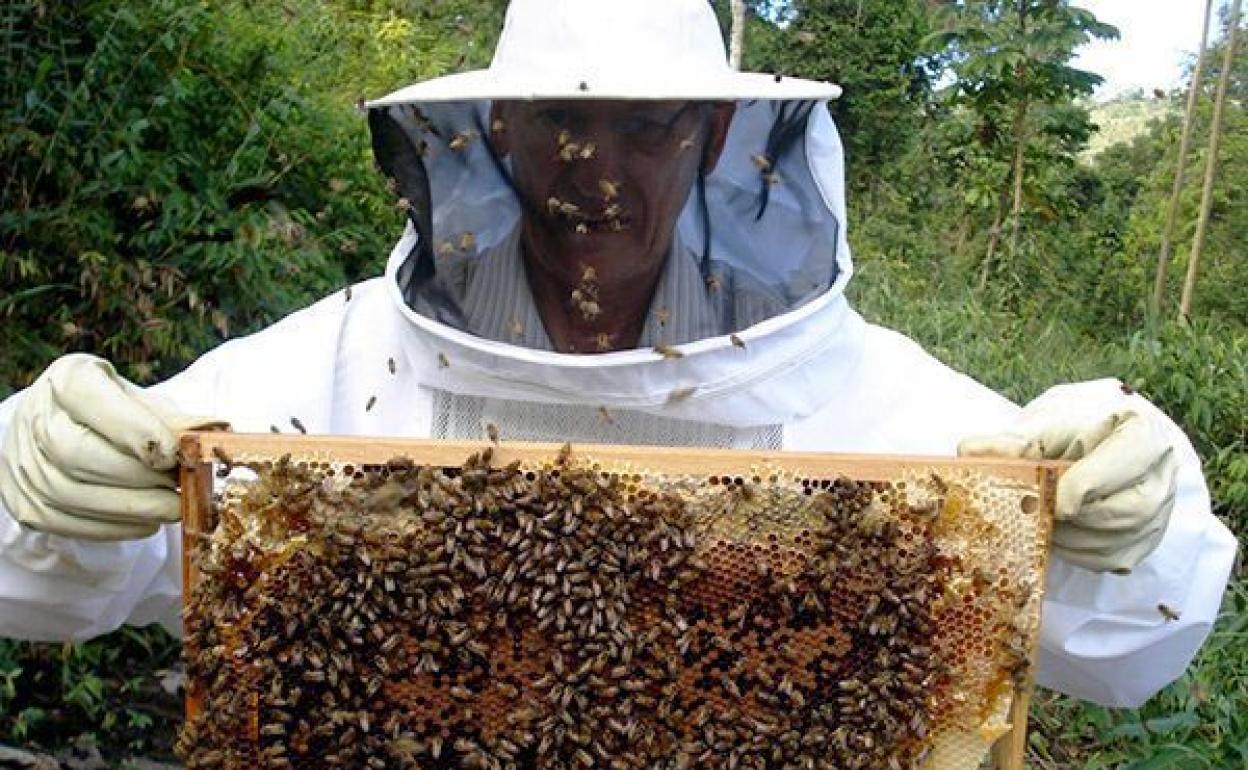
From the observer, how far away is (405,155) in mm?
2984

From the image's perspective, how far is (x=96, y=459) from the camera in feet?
7.50

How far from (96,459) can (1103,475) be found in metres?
1.69

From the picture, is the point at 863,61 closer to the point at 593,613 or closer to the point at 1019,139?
the point at 1019,139

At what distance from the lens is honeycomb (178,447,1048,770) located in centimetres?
221

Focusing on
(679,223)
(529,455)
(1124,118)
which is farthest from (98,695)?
(1124,118)

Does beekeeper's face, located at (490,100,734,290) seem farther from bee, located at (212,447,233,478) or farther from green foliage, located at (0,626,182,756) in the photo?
green foliage, located at (0,626,182,756)

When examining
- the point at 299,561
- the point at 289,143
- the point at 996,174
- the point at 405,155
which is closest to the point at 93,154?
the point at 289,143

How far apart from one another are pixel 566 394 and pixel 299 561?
686mm

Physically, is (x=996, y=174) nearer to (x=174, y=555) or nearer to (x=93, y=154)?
(x=93, y=154)

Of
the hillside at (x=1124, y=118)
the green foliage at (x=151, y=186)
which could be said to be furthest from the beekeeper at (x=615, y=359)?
the hillside at (x=1124, y=118)

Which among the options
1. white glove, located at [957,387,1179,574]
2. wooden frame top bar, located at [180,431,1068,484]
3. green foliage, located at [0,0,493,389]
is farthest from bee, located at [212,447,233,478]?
green foliage, located at [0,0,493,389]

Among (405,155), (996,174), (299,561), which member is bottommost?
(996,174)

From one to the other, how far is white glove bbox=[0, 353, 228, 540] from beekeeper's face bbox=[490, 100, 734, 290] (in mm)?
890

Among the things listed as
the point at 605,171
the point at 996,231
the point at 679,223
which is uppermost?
the point at 605,171
